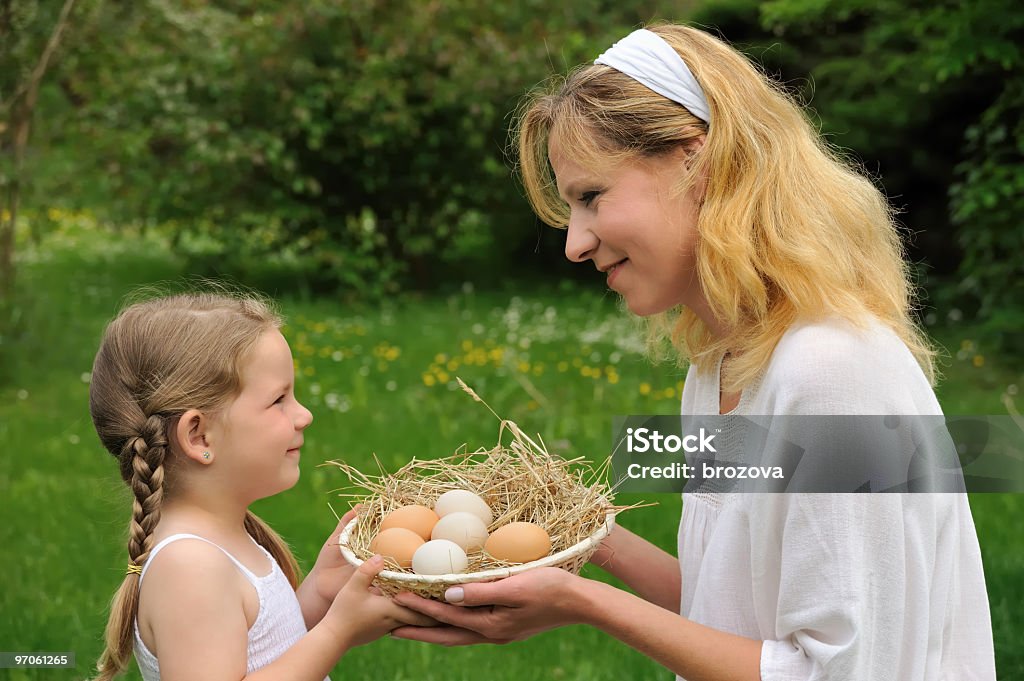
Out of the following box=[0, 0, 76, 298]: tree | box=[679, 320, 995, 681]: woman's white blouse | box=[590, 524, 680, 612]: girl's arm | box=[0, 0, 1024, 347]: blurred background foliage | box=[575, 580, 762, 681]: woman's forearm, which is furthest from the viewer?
box=[0, 0, 1024, 347]: blurred background foliage

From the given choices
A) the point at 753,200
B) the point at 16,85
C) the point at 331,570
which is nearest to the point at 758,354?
the point at 753,200

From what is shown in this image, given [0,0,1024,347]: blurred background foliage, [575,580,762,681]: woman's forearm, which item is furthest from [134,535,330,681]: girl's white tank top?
[0,0,1024,347]: blurred background foliage

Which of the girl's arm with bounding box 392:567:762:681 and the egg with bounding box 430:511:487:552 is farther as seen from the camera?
the egg with bounding box 430:511:487:552

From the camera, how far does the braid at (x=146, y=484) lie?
85.5 inches

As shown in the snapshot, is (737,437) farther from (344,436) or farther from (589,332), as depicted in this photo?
(589,332)

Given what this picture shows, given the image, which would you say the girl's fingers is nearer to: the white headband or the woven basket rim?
the woven basket rim

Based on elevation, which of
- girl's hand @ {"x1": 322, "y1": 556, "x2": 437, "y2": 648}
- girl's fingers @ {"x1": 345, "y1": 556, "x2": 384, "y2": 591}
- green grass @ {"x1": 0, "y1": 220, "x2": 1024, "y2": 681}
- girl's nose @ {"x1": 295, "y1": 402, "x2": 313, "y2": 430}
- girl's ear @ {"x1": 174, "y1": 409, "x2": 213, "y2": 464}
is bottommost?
green grass @ {"x1": 0, "y1": 220, "x2": 1024, "y2": 681}

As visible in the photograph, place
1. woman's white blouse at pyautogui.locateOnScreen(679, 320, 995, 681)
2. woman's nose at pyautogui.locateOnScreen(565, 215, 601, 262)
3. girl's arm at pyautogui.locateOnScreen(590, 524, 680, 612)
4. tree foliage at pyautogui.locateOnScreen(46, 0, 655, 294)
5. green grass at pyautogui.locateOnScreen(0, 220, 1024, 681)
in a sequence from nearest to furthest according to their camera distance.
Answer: woman's white blouse at pyautogui.locateOnScreen(679, 320, 995, 681) < woman's nose at pyautogui.locateOnScreen(565, 215, 601, 262) < girl's arm at pyautogui.locateOnScreen(590, 524, 680, 612) < green grass at pyautogui.locateOnScreen(0, 220, 1024, 681) < tree foliage at pyautogui.locateOnScreen(46, 0, 655, 294)

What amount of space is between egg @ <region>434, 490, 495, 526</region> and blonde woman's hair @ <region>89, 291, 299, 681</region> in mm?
501

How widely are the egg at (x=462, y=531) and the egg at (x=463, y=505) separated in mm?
83

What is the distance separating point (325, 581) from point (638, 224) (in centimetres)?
100

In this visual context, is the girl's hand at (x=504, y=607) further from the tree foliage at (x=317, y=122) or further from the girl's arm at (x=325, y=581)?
the tree foliage at (x=317, y=122)

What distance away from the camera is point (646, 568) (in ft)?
8.44

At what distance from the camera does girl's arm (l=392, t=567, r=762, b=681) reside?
6.59ft
